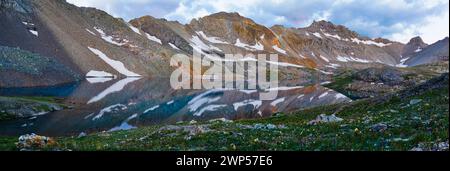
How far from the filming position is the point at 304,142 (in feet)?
68.8

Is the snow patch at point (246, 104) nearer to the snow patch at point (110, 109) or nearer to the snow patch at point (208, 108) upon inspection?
the snow patch at point (208, 108)

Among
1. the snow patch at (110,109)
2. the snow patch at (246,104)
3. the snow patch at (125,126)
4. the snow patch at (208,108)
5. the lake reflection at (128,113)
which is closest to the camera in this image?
the lake reflection at (128,113)

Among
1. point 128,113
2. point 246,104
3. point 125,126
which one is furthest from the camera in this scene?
point 246,104

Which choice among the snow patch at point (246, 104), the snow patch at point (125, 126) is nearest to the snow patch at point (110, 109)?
the snow patch at point (125, 126)

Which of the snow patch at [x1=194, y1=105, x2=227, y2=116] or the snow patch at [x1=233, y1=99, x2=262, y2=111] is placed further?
the snow patch at [x1=233, y1=99, x2=262, y2=111]

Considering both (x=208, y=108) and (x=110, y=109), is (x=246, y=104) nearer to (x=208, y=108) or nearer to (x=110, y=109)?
(x=208, y=108)

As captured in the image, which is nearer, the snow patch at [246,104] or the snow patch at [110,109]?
the snow patch at [110,109]

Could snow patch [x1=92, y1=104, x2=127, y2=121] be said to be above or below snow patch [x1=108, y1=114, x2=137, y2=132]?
above

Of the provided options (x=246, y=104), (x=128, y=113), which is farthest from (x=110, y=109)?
(x=246, y=104)

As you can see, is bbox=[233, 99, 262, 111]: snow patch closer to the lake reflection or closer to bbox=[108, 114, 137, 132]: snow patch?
the lake reflection

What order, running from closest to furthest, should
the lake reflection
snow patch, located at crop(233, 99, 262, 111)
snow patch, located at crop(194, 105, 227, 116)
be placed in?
1. the lake reflection
2. snow patch, located at crop(194, 105, 227, 116)
3. snow patch, located at crop(233, 99, 262, 111)

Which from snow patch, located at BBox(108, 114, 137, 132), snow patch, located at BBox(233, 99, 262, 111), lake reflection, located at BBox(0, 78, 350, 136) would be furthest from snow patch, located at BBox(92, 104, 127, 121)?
snow patch, located at BBox(233, 99, 262, 111)

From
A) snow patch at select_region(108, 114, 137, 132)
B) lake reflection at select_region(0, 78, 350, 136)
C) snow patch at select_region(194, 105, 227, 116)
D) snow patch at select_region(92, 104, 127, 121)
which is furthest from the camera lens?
snow patch at select_region(194, 105, 227, 116)
